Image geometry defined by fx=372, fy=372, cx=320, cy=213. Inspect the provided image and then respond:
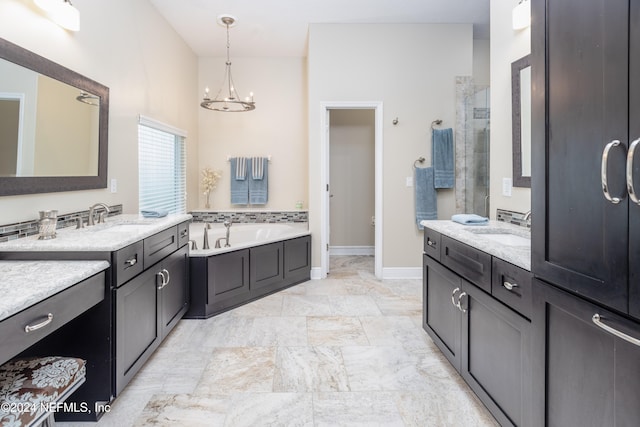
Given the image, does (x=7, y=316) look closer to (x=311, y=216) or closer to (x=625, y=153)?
(x=625, y=153)

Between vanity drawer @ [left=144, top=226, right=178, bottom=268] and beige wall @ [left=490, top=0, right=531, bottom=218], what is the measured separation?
2.30 meters

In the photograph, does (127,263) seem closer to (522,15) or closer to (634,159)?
(634,159)

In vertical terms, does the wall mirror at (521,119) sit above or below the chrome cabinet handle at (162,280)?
above

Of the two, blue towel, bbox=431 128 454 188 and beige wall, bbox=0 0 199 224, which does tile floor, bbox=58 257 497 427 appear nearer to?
beige wall, bbox=0 0 199 224

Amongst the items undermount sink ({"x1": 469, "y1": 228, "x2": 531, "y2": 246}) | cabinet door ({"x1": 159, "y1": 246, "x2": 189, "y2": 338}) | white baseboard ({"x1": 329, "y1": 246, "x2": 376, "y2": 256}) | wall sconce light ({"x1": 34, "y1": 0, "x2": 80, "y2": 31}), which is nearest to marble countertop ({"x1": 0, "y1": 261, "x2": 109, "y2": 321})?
cabinet door ({"x1": 159, "y1": 246, "x2": 189, "y2": 338})

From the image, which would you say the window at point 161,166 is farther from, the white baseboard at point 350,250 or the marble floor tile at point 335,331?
the white baseboard at point 350,250

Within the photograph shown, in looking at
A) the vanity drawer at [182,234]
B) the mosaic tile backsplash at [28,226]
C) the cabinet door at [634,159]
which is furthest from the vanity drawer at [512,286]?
the mosaic tile backsplash at [28,226]

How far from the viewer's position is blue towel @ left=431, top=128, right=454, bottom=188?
4.27m

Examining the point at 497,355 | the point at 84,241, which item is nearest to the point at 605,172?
the point at 497,355

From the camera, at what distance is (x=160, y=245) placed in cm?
241

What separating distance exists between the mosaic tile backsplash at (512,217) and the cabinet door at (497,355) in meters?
0.70

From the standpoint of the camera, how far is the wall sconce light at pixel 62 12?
6.93 ft

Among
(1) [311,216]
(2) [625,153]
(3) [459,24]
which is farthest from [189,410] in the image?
(3) [459,24]

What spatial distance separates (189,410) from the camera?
1.86 meters
